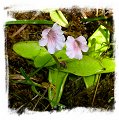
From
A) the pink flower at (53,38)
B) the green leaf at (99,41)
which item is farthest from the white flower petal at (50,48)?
the green leaf at (99,41)

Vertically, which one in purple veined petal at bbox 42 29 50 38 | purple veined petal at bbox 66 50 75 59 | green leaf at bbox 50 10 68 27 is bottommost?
purple veined petal at bbox 66 50 75 59

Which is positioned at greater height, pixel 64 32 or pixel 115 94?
pixel 64 32

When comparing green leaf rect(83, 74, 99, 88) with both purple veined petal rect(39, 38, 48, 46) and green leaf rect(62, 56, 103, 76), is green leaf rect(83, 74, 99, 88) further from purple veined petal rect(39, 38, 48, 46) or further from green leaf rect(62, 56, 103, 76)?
purple veined petal rect(39, 38, 48, 46)

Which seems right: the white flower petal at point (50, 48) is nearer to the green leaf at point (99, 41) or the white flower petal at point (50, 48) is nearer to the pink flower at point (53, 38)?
the pink flower at point (53, 38)

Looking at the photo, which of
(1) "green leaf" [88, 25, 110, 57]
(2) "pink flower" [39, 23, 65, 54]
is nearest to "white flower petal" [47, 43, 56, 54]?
(2) "pink flower" [39, 23, 65, 54]

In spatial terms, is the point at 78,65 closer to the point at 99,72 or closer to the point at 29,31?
the point at 99,72

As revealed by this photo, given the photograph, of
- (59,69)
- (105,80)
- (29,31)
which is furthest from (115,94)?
(29,31)

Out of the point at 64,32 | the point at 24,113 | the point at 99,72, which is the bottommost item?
the point at 24,113
